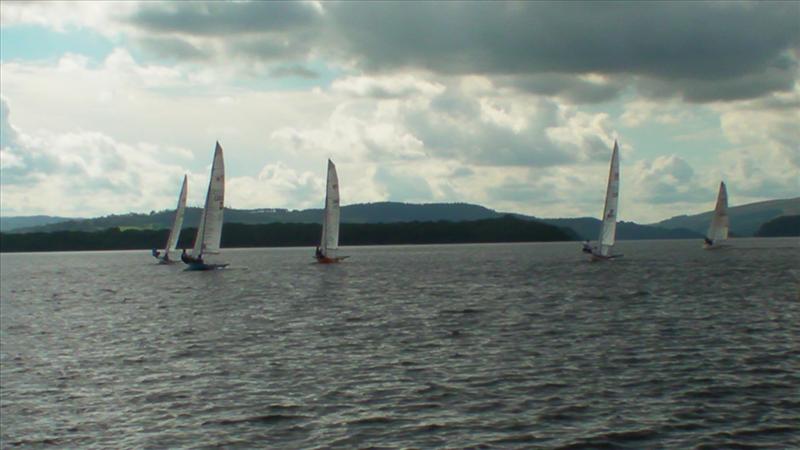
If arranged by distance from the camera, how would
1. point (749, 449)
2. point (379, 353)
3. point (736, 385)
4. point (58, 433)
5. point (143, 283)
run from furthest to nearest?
point (143, 283), point (379, 353), point (736, 385), point (58, 433), point (749, 449)

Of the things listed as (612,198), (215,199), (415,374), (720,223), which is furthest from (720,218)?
(415,374)

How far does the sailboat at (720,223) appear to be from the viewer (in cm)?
16620

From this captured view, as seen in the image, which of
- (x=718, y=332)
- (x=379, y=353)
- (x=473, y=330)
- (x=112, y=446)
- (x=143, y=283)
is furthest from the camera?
(x=143, y=283)

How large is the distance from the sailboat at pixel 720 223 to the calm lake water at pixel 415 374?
10840 centimetres

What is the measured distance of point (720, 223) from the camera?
17700cm

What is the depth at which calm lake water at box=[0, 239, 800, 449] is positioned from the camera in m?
24.2

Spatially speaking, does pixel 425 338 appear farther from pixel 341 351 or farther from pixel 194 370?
pixel 194 370

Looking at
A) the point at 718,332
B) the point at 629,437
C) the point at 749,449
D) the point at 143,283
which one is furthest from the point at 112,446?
the point at 143,283

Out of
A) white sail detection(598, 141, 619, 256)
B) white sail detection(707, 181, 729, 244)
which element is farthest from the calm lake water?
white sail detection(707, 181, 729, 244)

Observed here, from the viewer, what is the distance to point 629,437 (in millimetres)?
22812

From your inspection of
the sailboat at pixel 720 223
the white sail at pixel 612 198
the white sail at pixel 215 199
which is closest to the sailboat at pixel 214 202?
the white sail at pixel 215 199

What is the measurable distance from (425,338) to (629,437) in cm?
2015

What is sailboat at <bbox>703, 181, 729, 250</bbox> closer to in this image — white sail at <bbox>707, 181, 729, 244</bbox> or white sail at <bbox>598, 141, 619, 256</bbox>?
white sail at <bbox>707, 181, 729, 244</bbox>

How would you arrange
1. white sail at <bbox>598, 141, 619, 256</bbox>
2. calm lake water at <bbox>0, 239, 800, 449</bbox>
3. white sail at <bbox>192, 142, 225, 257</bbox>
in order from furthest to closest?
white sail at <bbox>192, 142, 225, 257</bbox>, white sail at <bbox>598, 141, 619, 256</bbox>, calm lake water at <bbox>0, 239, 800, 449</bbox>
